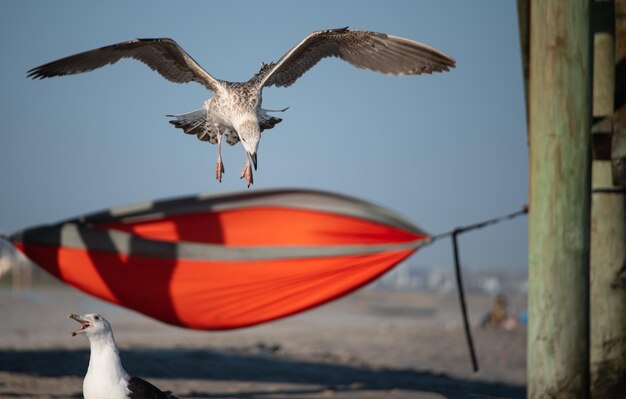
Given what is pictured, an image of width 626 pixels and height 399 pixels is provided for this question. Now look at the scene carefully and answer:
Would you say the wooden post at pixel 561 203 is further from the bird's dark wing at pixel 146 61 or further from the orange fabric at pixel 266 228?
the orange fabric at pixel 266 228

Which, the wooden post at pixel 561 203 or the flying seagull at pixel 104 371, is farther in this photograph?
the wooden post at pixel 561 203

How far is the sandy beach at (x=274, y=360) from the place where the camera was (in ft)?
20.6

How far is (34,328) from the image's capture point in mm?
14188

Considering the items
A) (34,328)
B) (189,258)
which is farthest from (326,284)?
(34,328)

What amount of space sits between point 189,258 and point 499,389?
11.6ft

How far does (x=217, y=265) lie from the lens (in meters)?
5.47

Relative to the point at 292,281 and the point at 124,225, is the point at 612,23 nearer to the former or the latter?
the point at 292,281

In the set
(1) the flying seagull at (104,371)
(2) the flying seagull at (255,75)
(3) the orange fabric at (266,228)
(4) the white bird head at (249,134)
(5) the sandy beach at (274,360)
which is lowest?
(5) the sandy beach at (274,360)

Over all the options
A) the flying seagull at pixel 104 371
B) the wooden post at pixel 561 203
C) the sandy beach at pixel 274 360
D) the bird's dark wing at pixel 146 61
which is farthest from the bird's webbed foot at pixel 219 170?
the sandy beach at pixel 274 360

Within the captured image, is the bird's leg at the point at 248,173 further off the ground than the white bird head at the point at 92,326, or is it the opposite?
the bird's leg at the point at 248,173

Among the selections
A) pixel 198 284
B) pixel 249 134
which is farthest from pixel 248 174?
pixel 198 284

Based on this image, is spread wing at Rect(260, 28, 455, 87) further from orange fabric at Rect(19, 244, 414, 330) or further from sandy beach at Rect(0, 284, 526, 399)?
sandy beach at Rect(0, 284, 526, 399)

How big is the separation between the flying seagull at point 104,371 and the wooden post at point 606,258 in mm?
2875

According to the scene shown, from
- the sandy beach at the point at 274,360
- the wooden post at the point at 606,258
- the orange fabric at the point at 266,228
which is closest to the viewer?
the wooden post at the point at 606,258
